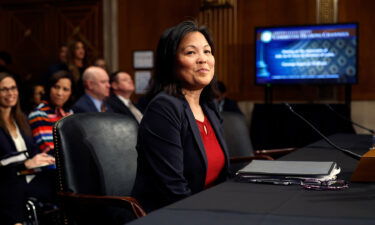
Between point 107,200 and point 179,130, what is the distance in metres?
0.35

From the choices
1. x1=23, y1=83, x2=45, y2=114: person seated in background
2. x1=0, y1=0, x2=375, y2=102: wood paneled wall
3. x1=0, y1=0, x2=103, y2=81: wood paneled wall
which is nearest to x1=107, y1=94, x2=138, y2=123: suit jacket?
x1=23, y1=83, x2=45, y2=114: person seated in background

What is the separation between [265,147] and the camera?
6.48m

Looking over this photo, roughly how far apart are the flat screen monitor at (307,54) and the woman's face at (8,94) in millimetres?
3640

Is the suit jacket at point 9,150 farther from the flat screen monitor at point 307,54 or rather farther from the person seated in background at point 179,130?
the flat screen monitor at point 307,54

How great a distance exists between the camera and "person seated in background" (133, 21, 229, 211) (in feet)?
6.01

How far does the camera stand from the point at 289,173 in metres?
1.56

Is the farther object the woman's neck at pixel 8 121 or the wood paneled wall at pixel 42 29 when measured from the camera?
the wood paneled wall at pixel 42 29

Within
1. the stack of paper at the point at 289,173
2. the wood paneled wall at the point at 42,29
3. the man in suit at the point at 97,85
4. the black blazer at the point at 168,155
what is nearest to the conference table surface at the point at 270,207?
the stack of paper at the point at 289,173

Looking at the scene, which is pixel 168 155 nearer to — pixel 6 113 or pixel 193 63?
pixel 193 63

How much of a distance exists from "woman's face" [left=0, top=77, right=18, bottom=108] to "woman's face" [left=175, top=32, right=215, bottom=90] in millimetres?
2018

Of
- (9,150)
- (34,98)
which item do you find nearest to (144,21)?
(34,98)

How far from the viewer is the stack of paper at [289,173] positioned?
1.53m

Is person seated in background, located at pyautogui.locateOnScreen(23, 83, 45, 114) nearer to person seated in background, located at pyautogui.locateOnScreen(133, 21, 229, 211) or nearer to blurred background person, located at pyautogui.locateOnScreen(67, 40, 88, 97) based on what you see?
blurred background person, located at pyautogui.locateOnScreen(67, 40, 88, 97)

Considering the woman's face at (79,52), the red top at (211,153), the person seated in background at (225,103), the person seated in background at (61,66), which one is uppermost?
the woman's face at (79,52)
